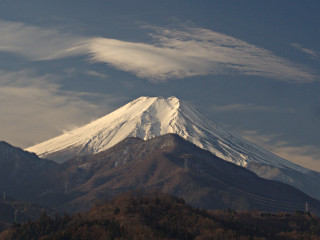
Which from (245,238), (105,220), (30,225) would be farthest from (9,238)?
(245,238)

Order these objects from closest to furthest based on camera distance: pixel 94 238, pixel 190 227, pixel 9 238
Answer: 1. pixel 94 238
2. pixel 9 238
3. pixel 190 227

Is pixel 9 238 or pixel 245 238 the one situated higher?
pixel 245 238

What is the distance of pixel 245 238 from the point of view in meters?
188

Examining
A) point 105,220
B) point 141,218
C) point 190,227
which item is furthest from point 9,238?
point 190,227

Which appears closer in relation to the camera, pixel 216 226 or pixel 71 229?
pixel 71 229

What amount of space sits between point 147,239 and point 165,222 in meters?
23.2

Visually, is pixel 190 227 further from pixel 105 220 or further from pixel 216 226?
pixel 105 220

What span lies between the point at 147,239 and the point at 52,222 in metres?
36.0

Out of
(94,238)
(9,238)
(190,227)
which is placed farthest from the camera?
(190,227)

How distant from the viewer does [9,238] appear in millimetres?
183875

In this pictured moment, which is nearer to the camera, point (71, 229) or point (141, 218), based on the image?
point (71, 229)

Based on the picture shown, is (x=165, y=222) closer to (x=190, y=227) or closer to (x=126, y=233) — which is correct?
(x=190, y=227)

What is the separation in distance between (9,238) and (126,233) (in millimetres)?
33520

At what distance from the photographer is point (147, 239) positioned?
17450cm
